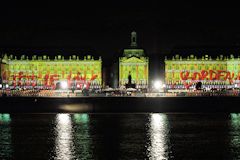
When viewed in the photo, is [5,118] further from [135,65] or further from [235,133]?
[135,65]

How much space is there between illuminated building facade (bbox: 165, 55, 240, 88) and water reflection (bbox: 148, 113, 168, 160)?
77.0m

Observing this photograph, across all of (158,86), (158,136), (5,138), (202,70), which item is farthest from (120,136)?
(202,70)

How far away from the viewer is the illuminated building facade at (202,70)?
139m

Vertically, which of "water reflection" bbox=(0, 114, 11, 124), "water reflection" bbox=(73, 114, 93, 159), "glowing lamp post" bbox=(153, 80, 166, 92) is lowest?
"water reflection" bbox=(73, 114, 93, 159)

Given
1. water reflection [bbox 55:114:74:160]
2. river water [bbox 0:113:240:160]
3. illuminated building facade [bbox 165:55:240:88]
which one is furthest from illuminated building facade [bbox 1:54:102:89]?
water reflection [bbox 55:114:74:160]

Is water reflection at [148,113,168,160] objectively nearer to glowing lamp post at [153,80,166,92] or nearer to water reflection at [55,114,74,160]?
water reflection at [55,114,74,160]

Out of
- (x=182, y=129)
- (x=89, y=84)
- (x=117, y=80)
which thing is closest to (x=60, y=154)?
(x=182, y=129)

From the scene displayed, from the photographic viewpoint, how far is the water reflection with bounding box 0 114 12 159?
129 ft

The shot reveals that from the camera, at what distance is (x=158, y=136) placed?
156 ft

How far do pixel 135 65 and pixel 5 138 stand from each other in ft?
329

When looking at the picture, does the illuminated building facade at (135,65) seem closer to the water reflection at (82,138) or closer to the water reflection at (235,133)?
the water reflection at (235,133)

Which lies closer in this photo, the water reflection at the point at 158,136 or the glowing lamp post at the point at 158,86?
the water reflection at the point at 158,136

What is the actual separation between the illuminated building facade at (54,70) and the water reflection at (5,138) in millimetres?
75917

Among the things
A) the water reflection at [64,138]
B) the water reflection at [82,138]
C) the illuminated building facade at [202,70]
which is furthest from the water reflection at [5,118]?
the illuminated building facade at [202,70]
